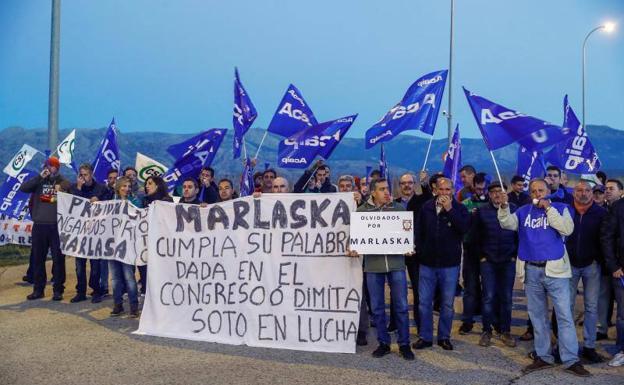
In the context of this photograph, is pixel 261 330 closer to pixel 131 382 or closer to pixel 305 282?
pixel 305 282

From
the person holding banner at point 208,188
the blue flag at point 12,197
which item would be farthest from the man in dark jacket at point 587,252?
the blue flag at point 12,197

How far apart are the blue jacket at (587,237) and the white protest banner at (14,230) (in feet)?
36.4

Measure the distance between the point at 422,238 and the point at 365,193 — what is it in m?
2.59

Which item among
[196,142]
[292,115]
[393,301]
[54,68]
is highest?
[54,68]

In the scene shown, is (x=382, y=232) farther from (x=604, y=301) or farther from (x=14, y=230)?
(x=14, y=230)

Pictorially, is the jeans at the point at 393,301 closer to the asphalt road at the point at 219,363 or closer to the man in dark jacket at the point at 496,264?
the asphalt road at the point at 219,363

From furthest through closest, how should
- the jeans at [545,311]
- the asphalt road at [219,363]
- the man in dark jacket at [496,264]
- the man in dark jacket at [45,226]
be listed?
1. the man in dark jacket at [45,226]
2. the man in dark jacket at [496,264]
3. the jeans at [545,311]
4. the asphalt road at [219,363]

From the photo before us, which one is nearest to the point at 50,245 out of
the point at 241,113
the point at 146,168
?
the point at 146,168

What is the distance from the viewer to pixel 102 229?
8.91m

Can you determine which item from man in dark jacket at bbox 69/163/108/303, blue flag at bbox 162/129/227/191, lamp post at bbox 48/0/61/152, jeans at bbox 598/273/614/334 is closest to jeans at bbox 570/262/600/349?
jeans at bbox 598/273/614/334

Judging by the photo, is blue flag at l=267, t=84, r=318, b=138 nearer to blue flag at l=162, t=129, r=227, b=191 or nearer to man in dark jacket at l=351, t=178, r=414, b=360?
blue flag at l=162, t=129, r=227, b=191

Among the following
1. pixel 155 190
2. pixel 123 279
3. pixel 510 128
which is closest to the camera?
pixel 510 128

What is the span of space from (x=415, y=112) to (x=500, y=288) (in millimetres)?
3145

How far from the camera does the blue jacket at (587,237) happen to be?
21.0 ft
